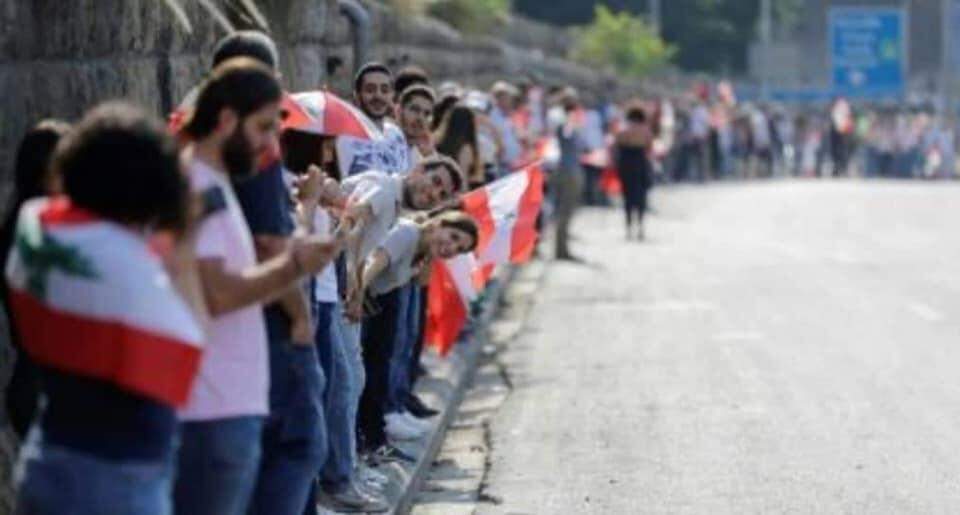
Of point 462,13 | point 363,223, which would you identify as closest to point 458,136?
point 363,223

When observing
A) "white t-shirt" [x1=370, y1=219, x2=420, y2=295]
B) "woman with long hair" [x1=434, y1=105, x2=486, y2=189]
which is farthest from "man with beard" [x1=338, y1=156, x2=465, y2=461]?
"woman with long hair" [x1=434, y1=105, x2=486, y2=189]

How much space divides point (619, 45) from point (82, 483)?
228ft

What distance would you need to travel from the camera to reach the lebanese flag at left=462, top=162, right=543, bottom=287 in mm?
17641

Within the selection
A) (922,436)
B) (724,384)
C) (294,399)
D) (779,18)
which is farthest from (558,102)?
(779,18)

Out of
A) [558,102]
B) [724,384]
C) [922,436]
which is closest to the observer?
[922,436]

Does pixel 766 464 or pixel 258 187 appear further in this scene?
pixel 766 464

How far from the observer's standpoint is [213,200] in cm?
783

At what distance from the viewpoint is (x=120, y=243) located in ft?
22.9

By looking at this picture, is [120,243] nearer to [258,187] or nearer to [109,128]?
[109,128]

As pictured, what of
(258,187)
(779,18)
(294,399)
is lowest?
(779,18)

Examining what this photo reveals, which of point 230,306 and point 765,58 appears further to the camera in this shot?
point 765,58

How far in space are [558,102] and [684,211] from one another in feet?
39.6

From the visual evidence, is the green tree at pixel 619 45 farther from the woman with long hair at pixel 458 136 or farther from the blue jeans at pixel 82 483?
the blue jeans at pixel 82 483

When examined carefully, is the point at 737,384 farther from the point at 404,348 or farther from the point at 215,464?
the point at 215,464
